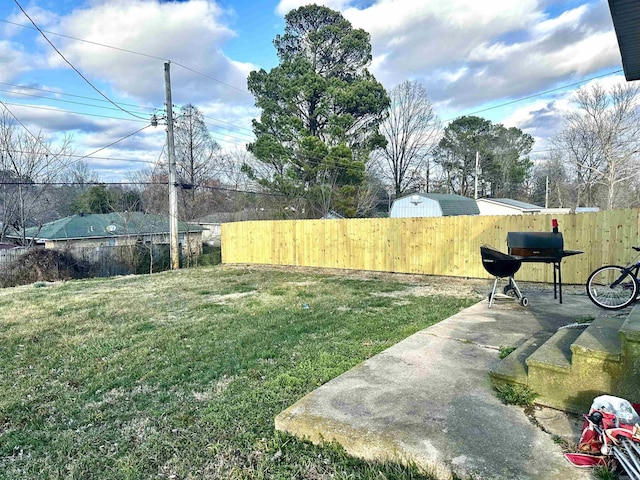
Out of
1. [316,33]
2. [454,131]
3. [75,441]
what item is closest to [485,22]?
[316,33]

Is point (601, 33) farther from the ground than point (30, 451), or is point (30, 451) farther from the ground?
point (601, 33)

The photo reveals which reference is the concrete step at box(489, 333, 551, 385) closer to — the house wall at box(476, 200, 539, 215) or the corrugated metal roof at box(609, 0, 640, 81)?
the corrugated metal roof at box(609, 0, 640, 81)

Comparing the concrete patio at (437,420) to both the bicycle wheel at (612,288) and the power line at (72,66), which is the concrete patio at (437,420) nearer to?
the bicycle wheel at (612,288)

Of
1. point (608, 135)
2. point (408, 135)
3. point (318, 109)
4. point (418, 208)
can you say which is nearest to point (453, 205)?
point (418, 208)

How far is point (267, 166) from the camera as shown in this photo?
20156 millimetres

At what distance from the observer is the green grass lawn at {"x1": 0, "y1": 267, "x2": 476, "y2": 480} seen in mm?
1978

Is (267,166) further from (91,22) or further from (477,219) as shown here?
(477,219)

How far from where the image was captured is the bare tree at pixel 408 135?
25.5 m

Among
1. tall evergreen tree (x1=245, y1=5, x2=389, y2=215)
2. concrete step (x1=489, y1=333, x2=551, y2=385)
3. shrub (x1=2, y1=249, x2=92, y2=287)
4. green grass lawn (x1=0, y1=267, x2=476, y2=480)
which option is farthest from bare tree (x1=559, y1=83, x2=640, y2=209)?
shrub (x1=2, y1=249, x2=92, y2=287)

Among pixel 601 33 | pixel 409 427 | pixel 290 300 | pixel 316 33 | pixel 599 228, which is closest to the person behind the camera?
pixel 409 427

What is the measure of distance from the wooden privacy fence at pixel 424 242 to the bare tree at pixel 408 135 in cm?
1465

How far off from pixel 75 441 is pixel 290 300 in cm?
463

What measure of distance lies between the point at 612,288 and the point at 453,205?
16960mm

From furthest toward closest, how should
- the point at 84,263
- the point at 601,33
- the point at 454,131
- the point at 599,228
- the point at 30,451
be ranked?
the point at 454,131 < the point at 84,263 < the point at 601,33 < the point at 599,228 < the point at 30,451
